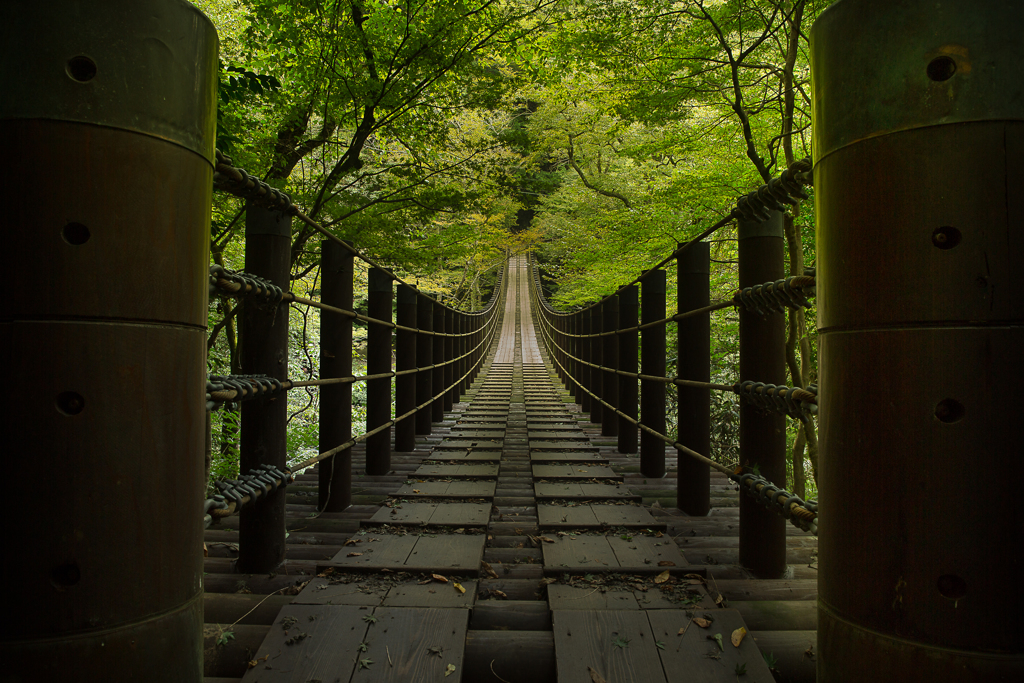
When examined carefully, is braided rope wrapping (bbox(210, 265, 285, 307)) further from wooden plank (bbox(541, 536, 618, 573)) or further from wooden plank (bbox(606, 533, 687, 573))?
wooden plank (bbox(606, 533, 687, 573))

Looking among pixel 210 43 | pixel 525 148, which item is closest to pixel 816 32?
pixel 210 43

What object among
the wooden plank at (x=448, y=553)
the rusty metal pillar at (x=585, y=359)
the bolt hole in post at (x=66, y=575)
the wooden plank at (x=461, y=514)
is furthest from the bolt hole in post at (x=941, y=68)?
the rusty metal pillar at (x=585, y=359)

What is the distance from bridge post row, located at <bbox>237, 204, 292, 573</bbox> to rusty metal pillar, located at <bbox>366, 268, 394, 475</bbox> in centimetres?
120

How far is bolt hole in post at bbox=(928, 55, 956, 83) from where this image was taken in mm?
731

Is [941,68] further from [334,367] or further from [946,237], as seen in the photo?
[334,367]

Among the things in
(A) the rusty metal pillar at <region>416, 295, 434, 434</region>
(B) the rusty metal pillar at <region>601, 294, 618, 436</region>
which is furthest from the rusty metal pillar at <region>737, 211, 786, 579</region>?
(A) the rusty metal pillar at <region>416, 295, 434, 434</region>

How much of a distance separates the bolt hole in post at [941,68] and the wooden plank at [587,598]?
1.20 metres

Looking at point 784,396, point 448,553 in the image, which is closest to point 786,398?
point 784,396

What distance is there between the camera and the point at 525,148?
5.35 metres

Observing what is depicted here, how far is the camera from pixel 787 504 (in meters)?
1.21

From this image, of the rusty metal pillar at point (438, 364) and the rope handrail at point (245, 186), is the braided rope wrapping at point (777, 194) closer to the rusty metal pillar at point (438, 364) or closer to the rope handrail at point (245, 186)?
the rope handrail at point (245, 186)

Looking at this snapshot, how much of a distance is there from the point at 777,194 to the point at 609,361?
290cm

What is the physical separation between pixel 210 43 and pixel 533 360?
13013mm

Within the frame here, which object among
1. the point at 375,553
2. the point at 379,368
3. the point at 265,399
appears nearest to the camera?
the point at 265,399
